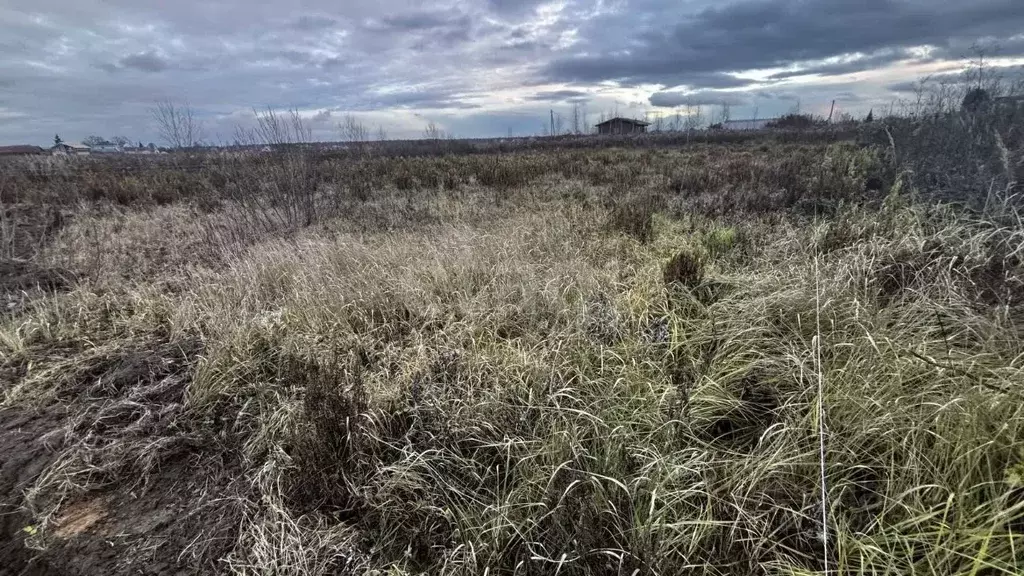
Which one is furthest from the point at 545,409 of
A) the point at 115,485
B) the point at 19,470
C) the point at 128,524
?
A: the point at 19,470

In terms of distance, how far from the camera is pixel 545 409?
8.12 feet

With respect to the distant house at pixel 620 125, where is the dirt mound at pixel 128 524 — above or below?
below

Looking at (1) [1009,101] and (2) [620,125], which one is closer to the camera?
(1) [1009,101]

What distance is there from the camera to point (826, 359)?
253 centimetres

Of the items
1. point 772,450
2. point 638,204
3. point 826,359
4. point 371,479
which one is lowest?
point 371,479

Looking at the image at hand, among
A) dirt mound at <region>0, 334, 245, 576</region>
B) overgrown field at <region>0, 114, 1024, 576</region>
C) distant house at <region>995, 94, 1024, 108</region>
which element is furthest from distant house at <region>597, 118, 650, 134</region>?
dirt mound at <region>0, 334, 245, 576</region>

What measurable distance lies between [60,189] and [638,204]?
1625 cm

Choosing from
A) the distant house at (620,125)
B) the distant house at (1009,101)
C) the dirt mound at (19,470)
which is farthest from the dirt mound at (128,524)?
the distant house at (620,125)

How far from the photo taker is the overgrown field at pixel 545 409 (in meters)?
1.78

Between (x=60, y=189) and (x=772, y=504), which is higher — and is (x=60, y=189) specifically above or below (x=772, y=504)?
above

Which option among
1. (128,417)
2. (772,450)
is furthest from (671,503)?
(128,417)

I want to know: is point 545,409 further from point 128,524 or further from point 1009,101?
point 1009,101

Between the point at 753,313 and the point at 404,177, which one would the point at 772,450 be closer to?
the point at 753,313

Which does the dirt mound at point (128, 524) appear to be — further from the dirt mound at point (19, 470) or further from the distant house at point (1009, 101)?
the distant house at point (1009, 101)
